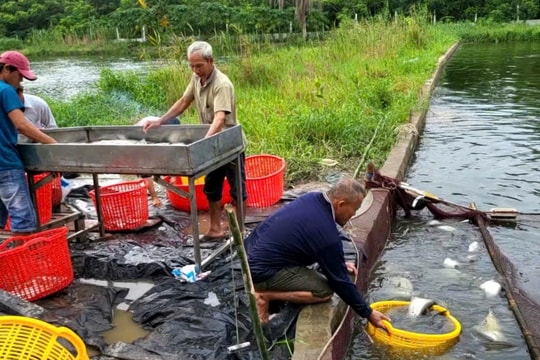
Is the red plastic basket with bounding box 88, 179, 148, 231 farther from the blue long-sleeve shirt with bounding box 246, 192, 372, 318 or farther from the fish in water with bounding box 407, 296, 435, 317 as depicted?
the fish in water with bounding box 407, 296, 435, 317

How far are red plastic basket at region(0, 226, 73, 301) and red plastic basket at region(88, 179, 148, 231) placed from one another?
3.71 feet

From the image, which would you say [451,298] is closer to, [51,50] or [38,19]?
[51,50]

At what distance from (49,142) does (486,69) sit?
18151mm

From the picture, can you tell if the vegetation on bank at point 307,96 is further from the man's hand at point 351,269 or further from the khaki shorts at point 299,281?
the khaki shorts at point 299,281

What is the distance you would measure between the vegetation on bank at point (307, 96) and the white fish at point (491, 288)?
292 centimetres

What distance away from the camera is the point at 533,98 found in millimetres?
13586

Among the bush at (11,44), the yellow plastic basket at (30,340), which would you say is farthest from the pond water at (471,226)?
the bush at (11,44)

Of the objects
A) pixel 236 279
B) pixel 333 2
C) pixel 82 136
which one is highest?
pixel 333 2

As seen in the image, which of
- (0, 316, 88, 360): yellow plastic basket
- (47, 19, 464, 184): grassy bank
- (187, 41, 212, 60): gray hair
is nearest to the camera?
(0, 316, 88, 360): yellow plastic basket

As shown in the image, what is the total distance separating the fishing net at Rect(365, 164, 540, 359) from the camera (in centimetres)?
409

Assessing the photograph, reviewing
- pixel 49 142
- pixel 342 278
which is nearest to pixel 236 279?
pixel 342 278

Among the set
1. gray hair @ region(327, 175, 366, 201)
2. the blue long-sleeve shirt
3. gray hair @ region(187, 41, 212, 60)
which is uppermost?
gray hair @ region(187, 41, 212, 60)

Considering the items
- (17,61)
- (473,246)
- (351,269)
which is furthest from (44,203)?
(473,246)

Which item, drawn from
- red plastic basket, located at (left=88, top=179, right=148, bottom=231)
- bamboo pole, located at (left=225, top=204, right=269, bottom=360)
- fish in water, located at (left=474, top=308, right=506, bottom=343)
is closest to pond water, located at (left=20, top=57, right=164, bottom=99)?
red plastic basket, located at (left=88, top=179, right=148, bottom=231)
